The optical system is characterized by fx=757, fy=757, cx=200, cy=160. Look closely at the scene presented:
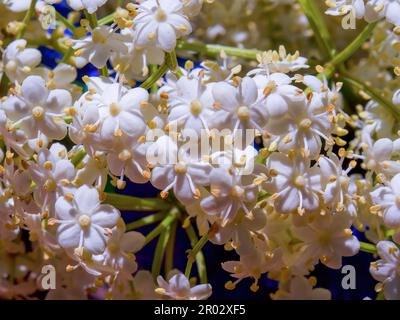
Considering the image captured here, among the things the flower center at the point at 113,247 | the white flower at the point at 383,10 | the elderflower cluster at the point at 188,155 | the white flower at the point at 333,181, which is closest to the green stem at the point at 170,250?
the elderflower cluster at the point at 188,155

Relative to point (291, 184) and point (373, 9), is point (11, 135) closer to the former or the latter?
point (291, 184)

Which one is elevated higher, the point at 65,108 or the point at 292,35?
the point at 65,108

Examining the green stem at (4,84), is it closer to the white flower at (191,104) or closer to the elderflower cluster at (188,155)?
the elderflower cluster at (188,155)

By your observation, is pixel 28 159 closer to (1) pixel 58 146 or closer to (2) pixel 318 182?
(1) pixel 58 146

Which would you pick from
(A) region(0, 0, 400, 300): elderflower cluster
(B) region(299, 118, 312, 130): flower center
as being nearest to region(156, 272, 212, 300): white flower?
(A) region(0, 0, 400, 300): elderflower cluster

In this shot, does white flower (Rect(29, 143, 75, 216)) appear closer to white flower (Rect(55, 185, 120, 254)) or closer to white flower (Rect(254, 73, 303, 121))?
white flower (Rect(55, 185, 120, 254))

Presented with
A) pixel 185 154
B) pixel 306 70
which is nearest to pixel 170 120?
pixel 185 154

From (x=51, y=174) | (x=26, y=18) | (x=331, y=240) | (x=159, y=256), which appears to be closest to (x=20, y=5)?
(x=26, y=18)
